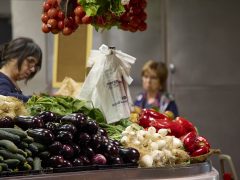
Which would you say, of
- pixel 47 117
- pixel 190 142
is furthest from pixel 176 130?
pixel 47 117

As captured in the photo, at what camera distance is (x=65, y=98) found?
4.41 metres

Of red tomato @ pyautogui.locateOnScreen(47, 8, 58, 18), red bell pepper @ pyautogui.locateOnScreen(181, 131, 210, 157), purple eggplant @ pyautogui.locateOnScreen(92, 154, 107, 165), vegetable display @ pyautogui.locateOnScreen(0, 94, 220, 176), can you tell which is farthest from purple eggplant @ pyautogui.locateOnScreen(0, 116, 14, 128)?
red bell pepper @ pyautogui.locateOnScreen(181, 131, 210, 157)

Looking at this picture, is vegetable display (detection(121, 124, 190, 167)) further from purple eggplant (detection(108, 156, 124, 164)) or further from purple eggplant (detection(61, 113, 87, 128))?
purple eggplant (detection(61, 113, 87, 128))

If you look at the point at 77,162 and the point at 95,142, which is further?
the point at 95,142

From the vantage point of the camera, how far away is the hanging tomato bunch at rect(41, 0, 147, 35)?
411 cm

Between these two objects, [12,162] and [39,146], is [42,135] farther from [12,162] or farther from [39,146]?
[12,162]

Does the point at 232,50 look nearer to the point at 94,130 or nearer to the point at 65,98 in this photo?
the point at 65,98

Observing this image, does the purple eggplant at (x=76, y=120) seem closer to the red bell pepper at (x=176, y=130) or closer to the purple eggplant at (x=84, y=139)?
the purple eggplant at (x=84, y=139)

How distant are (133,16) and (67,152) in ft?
4.75

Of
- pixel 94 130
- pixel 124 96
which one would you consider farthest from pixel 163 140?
pixel 124 96

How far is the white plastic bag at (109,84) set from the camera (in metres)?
4.46

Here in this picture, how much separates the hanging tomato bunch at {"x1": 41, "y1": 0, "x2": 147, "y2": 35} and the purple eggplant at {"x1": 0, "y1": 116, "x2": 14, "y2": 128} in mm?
1082

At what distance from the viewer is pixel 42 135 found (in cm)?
318

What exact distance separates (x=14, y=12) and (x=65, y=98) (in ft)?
13.8
